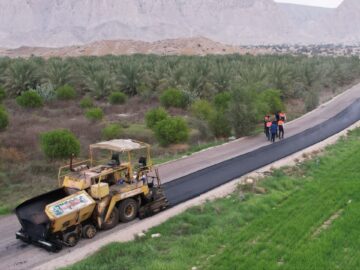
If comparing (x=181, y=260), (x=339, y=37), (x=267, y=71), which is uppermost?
(x=339, y=37)

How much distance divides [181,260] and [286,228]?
313 cm

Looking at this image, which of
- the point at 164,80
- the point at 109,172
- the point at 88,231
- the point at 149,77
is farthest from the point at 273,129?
the point at 149,77

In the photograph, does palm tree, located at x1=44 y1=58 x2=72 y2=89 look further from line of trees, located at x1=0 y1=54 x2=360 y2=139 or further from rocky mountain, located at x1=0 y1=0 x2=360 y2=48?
rocky mountain, located at x1=0 y1=0 x2=360 y2=48

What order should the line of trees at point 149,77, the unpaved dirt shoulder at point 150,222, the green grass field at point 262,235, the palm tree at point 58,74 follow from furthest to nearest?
the palm tree at point 58,74
the line of trees at point 149,77
the unpaved dirt shoulder at point 150,222
the green grass field at point 262,235

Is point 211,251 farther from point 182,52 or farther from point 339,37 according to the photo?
point 339,37

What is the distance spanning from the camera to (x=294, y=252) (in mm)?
10797

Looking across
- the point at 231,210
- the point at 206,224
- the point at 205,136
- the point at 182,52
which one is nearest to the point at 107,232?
the point at 206,224

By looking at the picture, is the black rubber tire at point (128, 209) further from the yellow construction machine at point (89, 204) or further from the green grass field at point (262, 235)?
the green grass field at point (262, 235)

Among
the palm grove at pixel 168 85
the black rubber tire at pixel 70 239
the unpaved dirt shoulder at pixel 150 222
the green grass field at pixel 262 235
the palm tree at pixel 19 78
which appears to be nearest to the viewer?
the green grass field at pixel 262 235

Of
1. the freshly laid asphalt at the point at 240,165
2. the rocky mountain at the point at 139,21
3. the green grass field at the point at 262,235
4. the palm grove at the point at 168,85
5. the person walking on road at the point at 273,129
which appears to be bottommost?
the green grass field at the point at 262,235

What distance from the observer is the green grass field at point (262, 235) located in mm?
10625

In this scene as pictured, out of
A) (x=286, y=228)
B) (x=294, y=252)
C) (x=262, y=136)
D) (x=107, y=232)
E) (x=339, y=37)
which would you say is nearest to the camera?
(x=294, y=252)

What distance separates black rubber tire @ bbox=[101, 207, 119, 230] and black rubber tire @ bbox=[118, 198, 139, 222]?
0.16 meters

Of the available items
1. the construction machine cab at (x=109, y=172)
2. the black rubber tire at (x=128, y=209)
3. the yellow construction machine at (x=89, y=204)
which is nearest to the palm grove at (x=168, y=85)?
the construction machine cab at (x=109, y=172)
